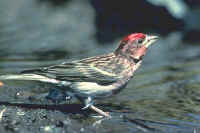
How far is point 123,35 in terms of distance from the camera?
41.6 feet

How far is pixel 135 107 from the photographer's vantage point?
698 centimetres

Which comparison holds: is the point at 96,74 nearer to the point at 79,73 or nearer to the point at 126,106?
the point at 79,73

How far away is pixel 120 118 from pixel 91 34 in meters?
6.59

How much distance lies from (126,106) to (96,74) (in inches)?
24.8

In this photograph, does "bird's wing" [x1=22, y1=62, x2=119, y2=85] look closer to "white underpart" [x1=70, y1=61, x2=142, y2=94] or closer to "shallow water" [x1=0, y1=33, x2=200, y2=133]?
"white underpart" [x1=70, y1=61, x2=142, y2=94]

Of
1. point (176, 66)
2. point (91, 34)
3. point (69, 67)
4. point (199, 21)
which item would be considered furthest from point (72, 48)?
point (69, 67)

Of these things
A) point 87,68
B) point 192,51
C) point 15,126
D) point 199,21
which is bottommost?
point 15,126

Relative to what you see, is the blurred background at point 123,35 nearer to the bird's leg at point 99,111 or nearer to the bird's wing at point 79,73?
the bird's leg at point 99,111

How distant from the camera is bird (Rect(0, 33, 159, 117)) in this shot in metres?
6.53

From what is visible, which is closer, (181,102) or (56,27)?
(181,102)

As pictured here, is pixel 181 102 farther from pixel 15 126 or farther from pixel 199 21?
pixel 199 21

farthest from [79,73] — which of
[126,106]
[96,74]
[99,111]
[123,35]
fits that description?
[123,35]

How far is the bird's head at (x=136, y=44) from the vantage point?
691cm

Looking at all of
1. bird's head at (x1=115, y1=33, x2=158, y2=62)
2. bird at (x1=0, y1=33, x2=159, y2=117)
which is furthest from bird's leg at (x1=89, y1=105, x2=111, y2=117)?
bird's head at (x1=115, y1=33, x2=158, y2=62)
